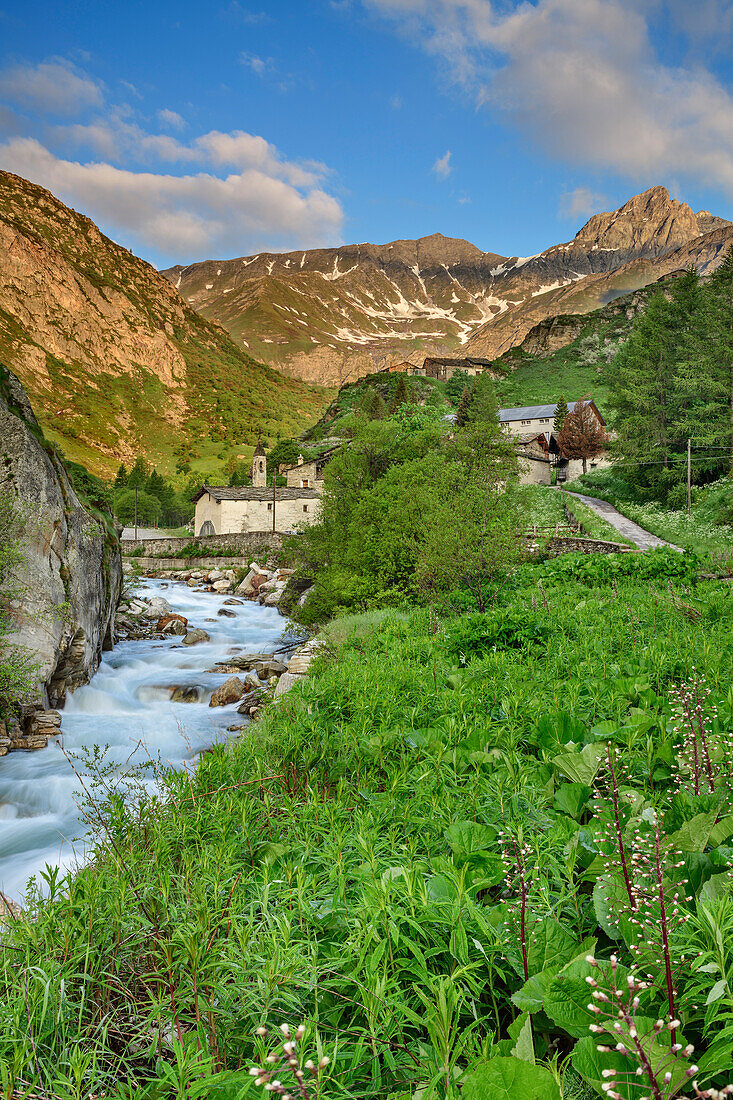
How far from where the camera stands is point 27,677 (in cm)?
1014

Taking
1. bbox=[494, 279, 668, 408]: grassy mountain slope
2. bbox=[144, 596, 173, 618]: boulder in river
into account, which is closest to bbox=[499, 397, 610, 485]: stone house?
bbox=[494, 279, 668, 408]: grassy mountain slope

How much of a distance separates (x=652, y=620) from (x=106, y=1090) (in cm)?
820

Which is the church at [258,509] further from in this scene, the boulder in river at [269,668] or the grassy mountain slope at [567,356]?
the grassy mountain slope at [567,356]

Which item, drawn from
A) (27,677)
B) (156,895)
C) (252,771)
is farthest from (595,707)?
(27,677)

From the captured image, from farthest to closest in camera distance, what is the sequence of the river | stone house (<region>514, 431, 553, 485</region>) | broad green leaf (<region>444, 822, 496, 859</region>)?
stone house (<region>514, 431, 553, 485</region>), the river, broad green leaf (<region>444, 822, 496, 859</region>)

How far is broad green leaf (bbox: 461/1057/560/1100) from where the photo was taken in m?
1.16

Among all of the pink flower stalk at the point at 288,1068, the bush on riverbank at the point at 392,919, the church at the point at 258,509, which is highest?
the church at the point at 258,509

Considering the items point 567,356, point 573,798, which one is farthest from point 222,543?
point 567,356

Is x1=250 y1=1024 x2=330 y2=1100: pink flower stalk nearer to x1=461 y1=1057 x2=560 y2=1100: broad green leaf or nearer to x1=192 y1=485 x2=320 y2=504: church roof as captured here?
x1=461 y1=1057 x2=560 y2=1100: broad green leaf

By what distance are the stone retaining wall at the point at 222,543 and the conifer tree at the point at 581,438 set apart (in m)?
33.0

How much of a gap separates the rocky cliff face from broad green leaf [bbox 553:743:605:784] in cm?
1039

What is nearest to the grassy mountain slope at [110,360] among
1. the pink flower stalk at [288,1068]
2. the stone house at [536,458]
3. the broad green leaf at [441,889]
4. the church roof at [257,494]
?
the church roof at [257,494]

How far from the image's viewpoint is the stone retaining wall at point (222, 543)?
49.6 m

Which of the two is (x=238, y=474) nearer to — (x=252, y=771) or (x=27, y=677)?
(x=27, y=677)
